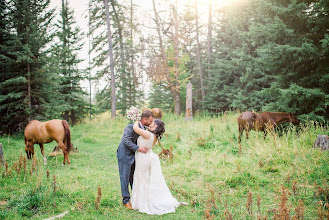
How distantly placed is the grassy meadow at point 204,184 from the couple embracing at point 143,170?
0.65 ft

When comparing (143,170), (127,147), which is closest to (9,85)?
(127,147)

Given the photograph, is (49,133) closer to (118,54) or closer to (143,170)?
(143,170)

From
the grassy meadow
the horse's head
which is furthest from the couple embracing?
the horse's head

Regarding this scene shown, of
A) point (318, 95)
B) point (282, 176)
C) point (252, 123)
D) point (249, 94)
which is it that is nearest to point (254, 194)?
point (282, 176)

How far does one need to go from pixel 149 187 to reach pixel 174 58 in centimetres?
1570

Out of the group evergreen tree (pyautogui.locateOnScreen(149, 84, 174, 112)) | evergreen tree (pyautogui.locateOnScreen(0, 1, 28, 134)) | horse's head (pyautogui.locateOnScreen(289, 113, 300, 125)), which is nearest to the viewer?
horse's head (pyautogui.locateOnScreen(289, 113, 300, 125))

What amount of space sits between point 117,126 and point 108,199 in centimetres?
1123

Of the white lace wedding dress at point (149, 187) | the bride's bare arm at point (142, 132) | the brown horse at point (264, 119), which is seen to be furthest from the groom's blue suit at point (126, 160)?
the brown horse at point (264, 119)

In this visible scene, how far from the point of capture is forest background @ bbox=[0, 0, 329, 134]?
8812 millimetres

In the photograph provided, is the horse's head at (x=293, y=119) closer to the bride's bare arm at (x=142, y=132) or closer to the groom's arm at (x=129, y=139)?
the bride's bare arm at (x=142, y=132)

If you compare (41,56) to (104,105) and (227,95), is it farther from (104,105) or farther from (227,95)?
(227,95)

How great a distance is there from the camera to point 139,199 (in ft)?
14.1

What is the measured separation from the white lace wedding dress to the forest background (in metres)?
6.06

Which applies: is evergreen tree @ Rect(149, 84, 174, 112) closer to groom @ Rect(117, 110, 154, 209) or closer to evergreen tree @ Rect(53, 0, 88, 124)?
evergreen tree @ Rect(53, 0, 88, 124)
